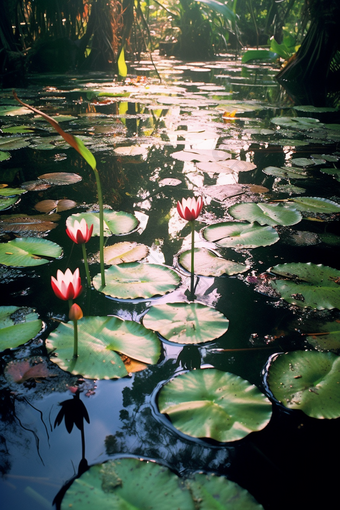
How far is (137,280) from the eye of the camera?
1.01 meters

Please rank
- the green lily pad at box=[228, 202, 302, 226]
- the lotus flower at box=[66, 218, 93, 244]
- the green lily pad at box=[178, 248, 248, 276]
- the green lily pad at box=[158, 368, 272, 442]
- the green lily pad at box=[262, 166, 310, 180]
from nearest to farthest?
the green lily pad at box=[158, 368, 272, 442] → the lotus flower at box=[66, 218, 93, 244] → the green lily pad at box=[178, 248, 248, 276] → the green lily pad at box=[228, 202, 302, 226] → the green lily pad at box=[262, 166, 310, 180]

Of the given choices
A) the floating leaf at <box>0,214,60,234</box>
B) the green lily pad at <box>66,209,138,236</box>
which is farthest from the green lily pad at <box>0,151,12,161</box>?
the green lily pad at <box>66,209,138,236</box>

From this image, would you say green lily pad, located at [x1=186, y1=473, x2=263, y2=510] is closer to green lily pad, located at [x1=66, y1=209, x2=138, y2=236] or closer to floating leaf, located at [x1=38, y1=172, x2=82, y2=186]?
green lily pad, located at [x1=66, y1=209, x2=138, y2=236]

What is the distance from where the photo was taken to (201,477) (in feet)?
1.77

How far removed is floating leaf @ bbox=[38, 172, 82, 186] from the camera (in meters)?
1.72

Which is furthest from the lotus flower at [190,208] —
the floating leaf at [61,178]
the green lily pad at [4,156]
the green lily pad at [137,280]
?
the green lily pad at [4,156]

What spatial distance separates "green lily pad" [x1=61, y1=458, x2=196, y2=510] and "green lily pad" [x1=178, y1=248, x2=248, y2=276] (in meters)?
0.60

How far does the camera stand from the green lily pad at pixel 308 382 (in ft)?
2.16

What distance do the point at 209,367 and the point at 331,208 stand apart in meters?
0.99

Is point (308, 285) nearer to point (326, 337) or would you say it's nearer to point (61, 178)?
point (326, 337)

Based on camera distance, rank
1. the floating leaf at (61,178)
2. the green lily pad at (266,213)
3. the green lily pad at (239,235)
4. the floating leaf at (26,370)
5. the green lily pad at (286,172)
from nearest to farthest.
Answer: the floating leaf at (26,370), the green lily pad at (239,235), the green lily pad at (266,213), the floating leaf at (61,178), the green lily pad at (286,172)

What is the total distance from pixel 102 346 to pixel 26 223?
747 mm

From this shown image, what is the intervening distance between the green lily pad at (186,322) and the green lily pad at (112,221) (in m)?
0.46

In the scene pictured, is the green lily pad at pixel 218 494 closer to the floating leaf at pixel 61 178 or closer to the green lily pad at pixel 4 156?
the floating leaf at pixel 61 178
